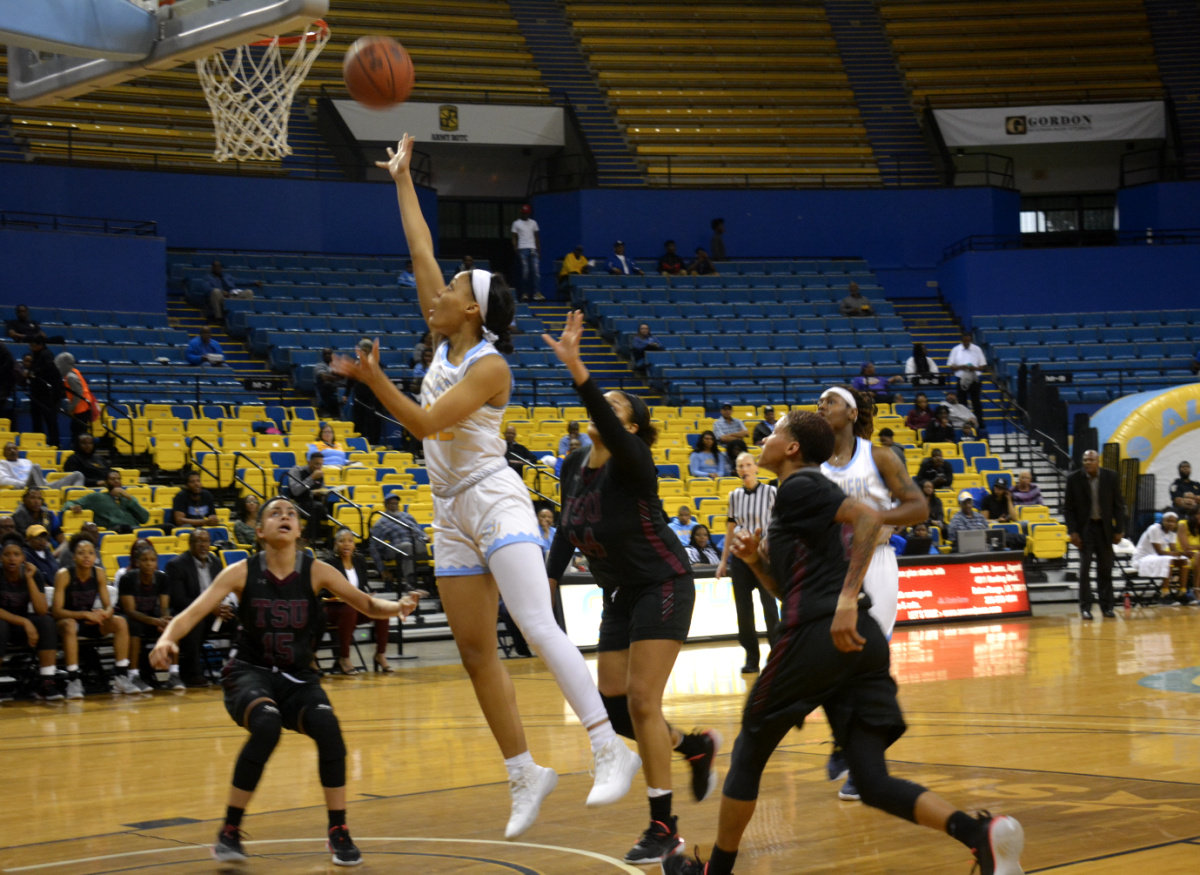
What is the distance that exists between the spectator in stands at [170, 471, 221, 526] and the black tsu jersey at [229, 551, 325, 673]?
8832 millimetres

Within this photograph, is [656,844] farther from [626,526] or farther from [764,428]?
[764,428]

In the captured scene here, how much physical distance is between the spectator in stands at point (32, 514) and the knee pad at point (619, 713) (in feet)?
27.2

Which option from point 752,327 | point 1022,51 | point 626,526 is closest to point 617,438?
point 626,526

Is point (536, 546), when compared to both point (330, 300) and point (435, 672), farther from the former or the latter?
point (330, 300)

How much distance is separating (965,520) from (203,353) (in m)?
10.9

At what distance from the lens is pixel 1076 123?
29203 millimetres

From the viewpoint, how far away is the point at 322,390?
1933cm

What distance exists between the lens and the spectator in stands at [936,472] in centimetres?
1809

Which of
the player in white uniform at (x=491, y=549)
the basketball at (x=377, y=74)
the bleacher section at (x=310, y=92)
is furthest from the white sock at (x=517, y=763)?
the bleacher section at (x=310, y=92)

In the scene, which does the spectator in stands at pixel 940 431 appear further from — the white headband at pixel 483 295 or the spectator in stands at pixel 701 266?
the white headband at pixel 483 295

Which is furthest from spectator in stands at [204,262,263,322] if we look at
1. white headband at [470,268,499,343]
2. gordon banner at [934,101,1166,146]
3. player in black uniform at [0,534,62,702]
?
white headband at [470,268,499,343]

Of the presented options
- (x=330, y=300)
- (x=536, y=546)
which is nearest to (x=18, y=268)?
(x=330, y=300)

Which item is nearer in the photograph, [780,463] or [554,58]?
[780,463]

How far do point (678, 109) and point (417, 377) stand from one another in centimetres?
1304
